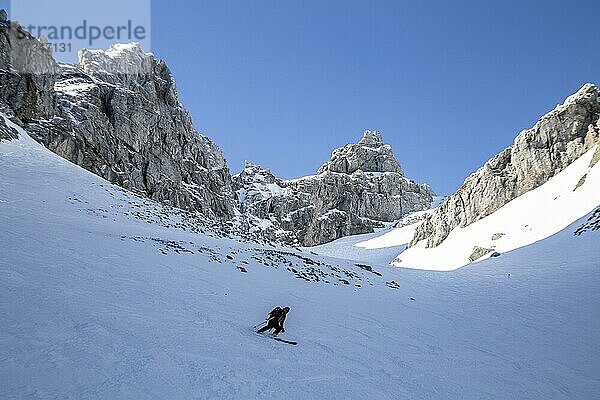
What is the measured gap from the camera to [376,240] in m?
109

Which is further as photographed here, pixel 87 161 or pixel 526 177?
pixel 526 177

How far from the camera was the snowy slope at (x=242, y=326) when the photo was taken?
538 cm

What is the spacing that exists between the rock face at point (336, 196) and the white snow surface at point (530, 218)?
170 feet

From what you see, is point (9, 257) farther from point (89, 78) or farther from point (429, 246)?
point (429, 246)

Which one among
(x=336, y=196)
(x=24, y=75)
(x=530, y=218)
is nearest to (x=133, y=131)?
(x=24, y=75)

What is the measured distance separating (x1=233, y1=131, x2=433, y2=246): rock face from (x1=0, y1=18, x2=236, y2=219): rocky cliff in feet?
106

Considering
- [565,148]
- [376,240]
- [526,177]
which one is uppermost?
[565,148]

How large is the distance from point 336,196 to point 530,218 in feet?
271

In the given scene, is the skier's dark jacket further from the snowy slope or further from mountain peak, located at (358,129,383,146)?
mountain peak, located at (358,129,383,146)

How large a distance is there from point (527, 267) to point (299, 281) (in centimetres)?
2030

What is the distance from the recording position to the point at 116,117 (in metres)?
53.2

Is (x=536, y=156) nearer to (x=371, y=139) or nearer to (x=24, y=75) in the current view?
(x=24, y=75)

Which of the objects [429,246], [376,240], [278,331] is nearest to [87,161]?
[278,331]

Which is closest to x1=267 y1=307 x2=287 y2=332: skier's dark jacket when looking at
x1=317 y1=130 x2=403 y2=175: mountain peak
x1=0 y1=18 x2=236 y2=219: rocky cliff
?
x1=0 y1=18 x2=236 y2=219: rocky cliff
